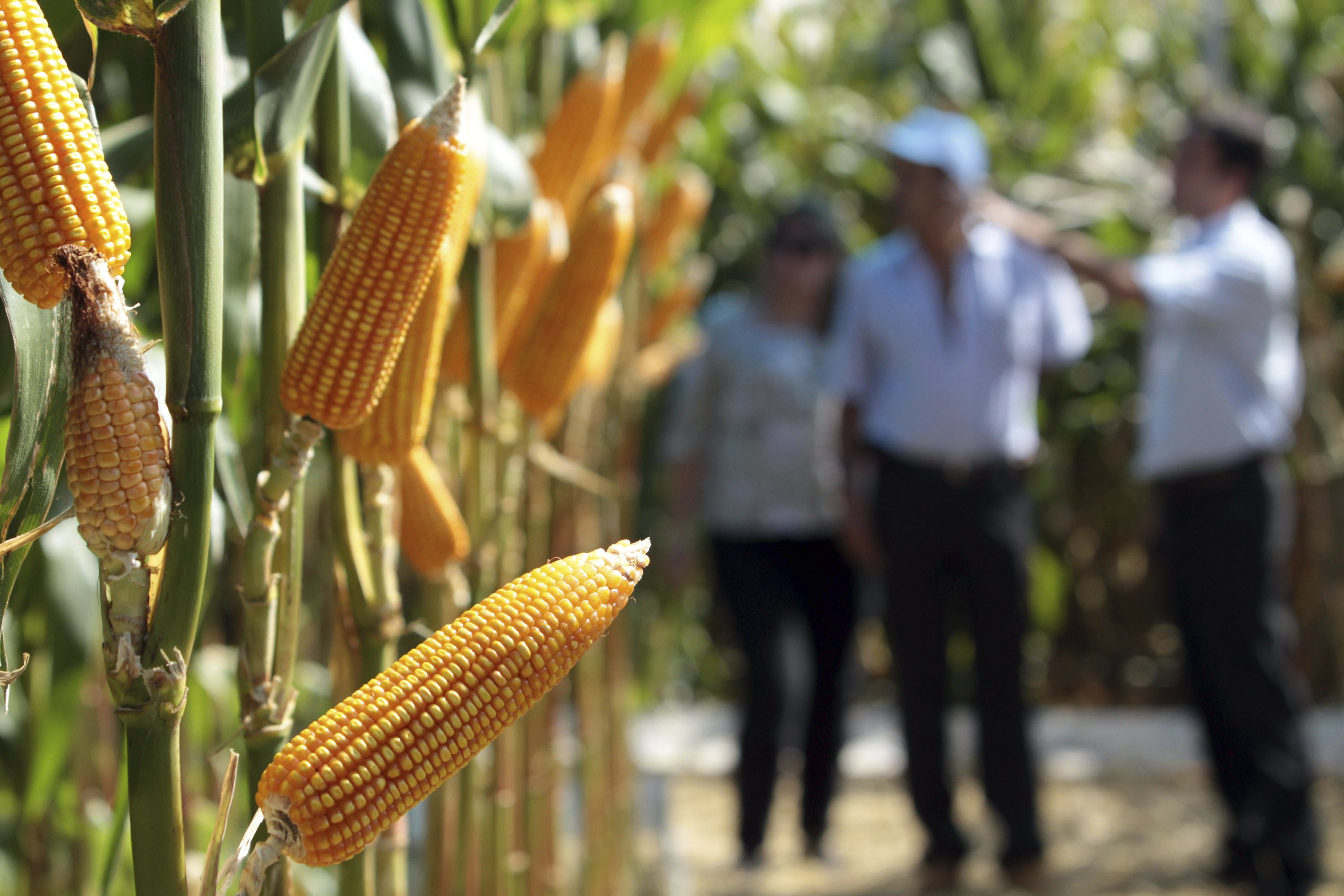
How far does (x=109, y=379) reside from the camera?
20.2 inches

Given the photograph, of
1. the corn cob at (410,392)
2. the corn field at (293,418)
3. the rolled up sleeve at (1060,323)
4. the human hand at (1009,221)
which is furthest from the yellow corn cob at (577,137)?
the rolled up sleeve at (1060,323)

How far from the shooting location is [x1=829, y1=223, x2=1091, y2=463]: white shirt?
2.52 meters

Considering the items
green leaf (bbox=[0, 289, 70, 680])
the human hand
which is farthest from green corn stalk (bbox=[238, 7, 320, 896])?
the human hand

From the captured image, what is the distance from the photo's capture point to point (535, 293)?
3.87ft

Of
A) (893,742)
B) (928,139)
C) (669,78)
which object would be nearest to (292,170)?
(669,78)

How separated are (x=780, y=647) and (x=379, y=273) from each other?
2094 mm

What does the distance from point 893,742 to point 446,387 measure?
10.1 feet

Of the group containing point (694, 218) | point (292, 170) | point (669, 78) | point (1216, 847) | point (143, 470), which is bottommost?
point (1216, 847)

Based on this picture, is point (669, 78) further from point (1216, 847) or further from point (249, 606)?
point (1216, 847)

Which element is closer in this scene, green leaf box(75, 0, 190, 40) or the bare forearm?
green leaf box(75, 0, 190, 40)

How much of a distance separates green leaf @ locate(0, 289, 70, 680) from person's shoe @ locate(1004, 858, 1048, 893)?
93.6 inches

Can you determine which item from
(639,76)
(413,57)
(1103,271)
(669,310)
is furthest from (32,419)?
(1103,271)

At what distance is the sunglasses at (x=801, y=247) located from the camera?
2727mm

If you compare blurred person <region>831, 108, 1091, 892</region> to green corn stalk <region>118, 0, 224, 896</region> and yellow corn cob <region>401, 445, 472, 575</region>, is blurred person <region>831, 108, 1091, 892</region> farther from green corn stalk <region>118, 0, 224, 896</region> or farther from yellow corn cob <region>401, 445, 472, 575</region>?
green corn stalk <region>118, 0, 224, 896</region>
